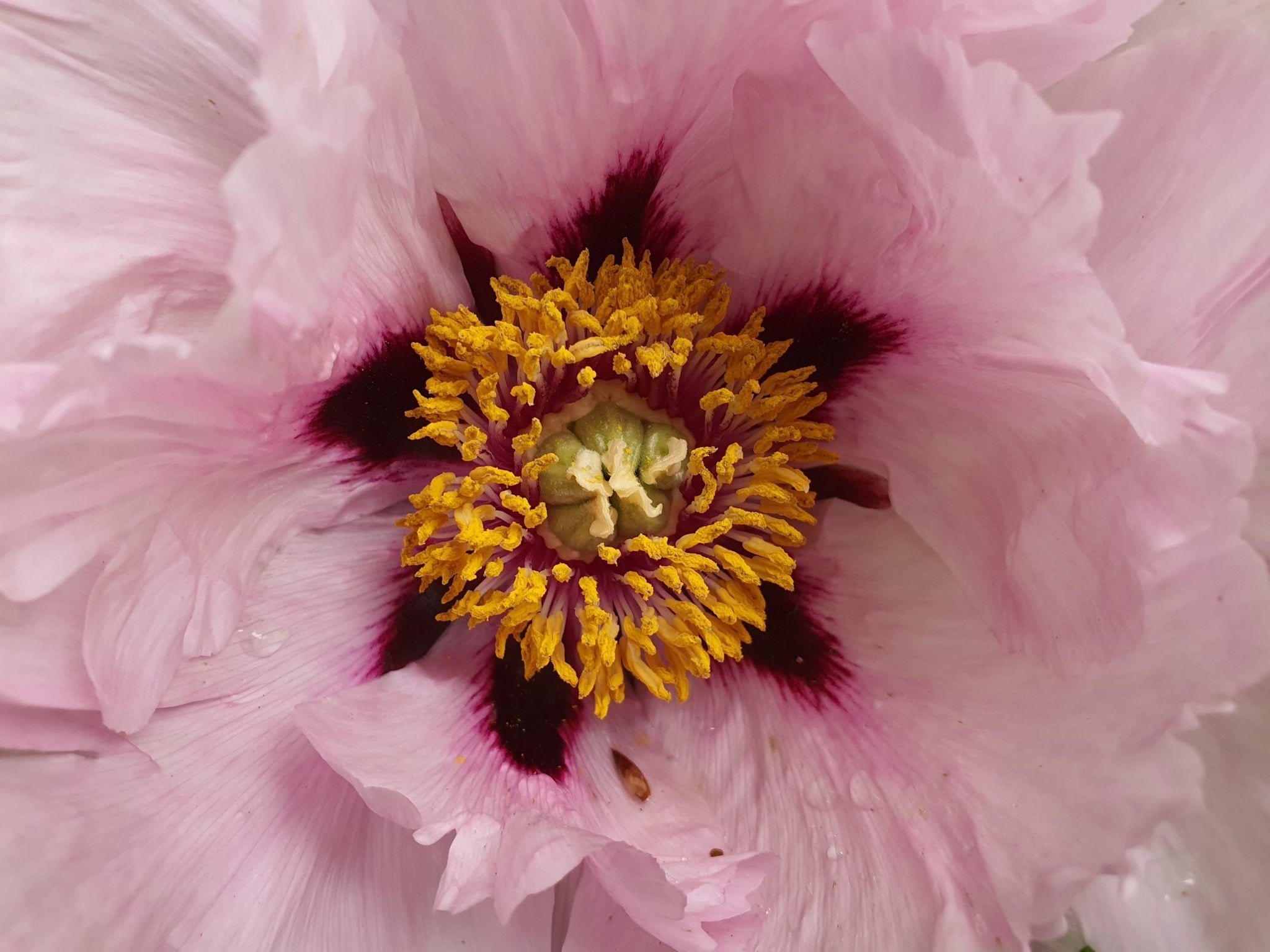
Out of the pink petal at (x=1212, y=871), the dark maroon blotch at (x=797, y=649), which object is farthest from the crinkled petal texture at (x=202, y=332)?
the pink petal at (x=1212, y=871)

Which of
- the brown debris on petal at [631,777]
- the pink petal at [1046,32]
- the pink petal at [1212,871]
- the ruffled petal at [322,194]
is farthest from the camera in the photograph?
the brown debris on petal at [631,777]

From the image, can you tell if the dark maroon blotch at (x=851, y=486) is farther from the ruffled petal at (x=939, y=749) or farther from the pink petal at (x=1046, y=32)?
the pink petal at (x=1046, y=32)

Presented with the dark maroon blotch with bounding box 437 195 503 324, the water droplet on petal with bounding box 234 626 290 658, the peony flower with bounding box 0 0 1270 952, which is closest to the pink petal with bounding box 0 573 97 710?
the peony flower with bounding box 0 0 1270 952

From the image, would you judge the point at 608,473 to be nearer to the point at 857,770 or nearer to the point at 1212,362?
the point at 857,770

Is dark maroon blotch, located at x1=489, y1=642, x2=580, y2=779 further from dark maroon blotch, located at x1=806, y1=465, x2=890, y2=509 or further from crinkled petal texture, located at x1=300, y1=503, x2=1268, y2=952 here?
dark maroon blotch, located at x1=806, y1=465, x2=890, y2=509

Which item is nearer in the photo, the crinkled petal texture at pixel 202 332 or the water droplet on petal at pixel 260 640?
the crinkled petal texture at pixel 202 332
